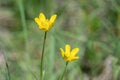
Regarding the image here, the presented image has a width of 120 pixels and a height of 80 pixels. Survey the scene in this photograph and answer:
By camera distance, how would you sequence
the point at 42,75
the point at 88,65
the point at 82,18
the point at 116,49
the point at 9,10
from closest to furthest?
the point at 42,75
the point at 116,49
the point at 88,65
the point at 82,18
the point at 9,10

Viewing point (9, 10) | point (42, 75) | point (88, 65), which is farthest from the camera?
point (9, 10)

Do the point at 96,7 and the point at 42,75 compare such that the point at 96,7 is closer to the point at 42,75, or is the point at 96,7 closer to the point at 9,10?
the point at 9,10

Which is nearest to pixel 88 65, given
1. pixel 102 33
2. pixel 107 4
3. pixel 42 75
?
pixel 102 33

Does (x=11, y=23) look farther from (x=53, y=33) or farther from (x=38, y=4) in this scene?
(x=53, y=33)

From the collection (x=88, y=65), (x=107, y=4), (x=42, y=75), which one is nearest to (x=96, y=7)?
(x=107, y=4)

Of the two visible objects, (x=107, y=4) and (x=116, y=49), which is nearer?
(x=116, y=49)

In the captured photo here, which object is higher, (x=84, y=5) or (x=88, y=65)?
(x=84, y=5)
